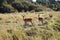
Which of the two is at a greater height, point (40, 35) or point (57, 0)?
point (40, 35)

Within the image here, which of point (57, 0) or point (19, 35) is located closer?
point (19, 35)

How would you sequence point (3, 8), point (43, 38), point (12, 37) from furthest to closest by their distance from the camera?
point (3, 8) < point (43, 38) < point (12, 37)

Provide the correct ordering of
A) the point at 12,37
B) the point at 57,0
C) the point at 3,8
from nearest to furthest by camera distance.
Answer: the point at 12,37 < the point at 3,8 < the point at 57,0

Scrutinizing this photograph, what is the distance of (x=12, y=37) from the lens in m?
11.1

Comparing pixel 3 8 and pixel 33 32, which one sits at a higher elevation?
pixel 33 32

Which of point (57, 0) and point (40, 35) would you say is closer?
point (40, 35)

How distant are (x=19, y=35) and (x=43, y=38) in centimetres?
150

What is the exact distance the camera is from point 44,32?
13320 millimetres

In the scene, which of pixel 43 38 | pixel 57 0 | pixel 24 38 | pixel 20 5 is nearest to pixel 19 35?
pixel 24 38

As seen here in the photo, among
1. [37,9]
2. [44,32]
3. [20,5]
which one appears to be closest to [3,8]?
[20,5]

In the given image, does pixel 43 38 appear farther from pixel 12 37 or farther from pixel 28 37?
pixel 12 37

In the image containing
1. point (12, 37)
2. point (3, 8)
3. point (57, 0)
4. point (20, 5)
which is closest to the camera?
point (12, 37)

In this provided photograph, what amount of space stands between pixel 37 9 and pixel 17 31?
4560 cm

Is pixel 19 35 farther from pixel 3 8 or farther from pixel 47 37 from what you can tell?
pixel 3 8
